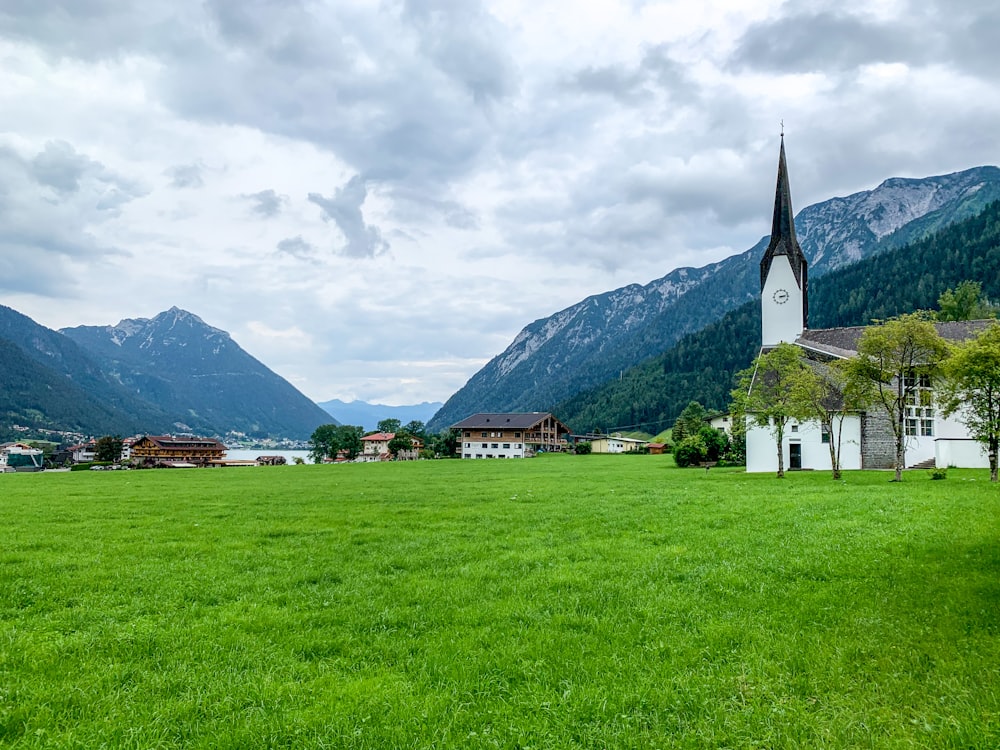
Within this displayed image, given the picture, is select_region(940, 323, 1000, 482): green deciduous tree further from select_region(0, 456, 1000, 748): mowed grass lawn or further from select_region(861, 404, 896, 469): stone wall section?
select_region(0, 456, 1000, 748): mowed grass lawn

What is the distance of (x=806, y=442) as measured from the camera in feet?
155

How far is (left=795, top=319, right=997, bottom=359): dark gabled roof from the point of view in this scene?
45.3m

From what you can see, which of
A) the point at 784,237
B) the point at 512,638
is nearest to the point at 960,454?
the point at 784,237

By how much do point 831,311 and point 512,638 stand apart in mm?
199158

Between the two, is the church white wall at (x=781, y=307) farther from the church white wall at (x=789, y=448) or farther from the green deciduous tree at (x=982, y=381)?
the green deciduous tree at (x=982, y=381)

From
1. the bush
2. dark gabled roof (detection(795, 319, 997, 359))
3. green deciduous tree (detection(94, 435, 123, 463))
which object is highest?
dark gabled roof (detection(795, 319, 997, 359))

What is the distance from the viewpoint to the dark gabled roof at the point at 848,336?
4528 cm

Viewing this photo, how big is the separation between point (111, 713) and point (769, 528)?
43.3 ft

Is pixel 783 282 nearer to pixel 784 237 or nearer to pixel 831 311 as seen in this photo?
pixel 784 237

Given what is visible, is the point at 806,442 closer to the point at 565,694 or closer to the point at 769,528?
the point at 769,528

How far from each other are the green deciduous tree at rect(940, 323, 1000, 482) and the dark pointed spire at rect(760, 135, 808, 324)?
34.7m

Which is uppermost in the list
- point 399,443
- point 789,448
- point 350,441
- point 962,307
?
point 962,307

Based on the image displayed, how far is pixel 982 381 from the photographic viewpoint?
27.5 m

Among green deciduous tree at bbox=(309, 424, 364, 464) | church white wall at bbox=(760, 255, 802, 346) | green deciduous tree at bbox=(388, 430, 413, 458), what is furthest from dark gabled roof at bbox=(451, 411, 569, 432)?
church white wall at bbox=(760, 255, 802, 346)
